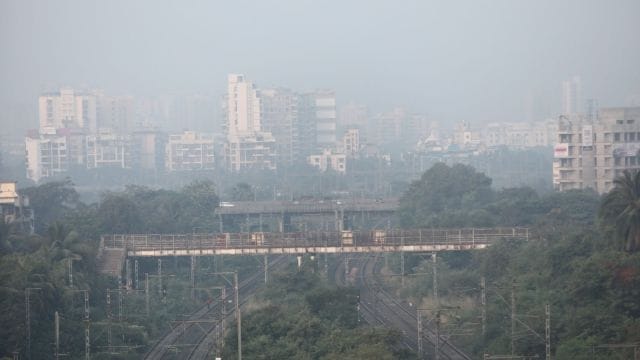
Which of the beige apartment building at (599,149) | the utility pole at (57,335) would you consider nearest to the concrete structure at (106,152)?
the beige apartment building at (599,149)

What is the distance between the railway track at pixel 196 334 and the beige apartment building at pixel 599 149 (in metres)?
14.9

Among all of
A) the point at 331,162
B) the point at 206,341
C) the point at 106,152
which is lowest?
the point at 206,341

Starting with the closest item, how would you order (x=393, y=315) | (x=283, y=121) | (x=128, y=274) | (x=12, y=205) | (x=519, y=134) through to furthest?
1. (x=393, y=315)
2. (x=128, y=274)
3. (x=12, y=205)
4. (x=283, y=121)
5. (x=519, y=134)

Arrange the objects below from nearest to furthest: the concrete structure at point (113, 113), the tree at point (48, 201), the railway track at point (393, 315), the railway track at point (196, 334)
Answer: the railway track at point (393, 315)
the railway track at point (196, 334)
the tree at point (48, 201)
the concrete structure at point (113, 113)

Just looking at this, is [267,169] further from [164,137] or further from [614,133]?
[614,133]

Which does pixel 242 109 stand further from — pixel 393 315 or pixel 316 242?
pixel 393 315

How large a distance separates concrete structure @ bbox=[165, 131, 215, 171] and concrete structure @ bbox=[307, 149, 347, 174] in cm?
613

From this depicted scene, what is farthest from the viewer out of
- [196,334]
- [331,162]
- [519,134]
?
[519,134]

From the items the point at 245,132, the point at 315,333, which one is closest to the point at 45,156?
the point at 245,132

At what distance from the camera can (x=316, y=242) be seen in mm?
27828

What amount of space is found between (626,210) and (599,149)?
17.1m

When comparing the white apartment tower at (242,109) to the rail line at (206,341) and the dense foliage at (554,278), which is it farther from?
the rail line at (206,341)

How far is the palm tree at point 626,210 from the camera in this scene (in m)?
22.7

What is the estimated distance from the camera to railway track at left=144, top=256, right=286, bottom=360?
21312mm
